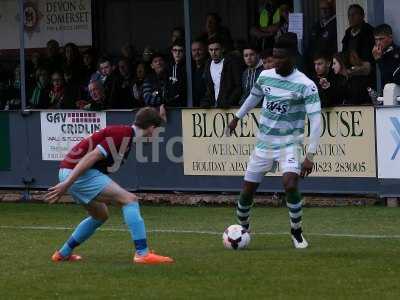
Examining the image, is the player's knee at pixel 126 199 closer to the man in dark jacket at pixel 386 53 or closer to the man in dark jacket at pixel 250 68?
the man in dark jacket at pixel 386 53

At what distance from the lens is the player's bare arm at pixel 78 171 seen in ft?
38.4

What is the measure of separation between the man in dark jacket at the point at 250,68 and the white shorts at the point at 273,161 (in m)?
5.01

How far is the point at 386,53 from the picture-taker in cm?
1744

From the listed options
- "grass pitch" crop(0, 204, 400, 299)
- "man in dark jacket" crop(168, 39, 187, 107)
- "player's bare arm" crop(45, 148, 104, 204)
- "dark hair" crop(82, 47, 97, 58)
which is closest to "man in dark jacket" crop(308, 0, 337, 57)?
"man in dark jacket" crop(168, 39, 187, 107)

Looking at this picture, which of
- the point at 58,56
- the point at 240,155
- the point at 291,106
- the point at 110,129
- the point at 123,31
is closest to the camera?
the point at 110,129

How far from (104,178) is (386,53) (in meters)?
6.42

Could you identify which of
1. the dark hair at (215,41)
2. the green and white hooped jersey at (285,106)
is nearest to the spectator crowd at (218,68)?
the dark hair at (215,41)

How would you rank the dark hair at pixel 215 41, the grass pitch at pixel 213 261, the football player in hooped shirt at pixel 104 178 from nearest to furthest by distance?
1. the grass pitch at pixel 213 261
2. the football player in hooped shirt at pixel 104 178
3. the dark hair at pixel 215 41

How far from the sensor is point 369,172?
17734 millimetres

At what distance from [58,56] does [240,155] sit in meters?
5.05

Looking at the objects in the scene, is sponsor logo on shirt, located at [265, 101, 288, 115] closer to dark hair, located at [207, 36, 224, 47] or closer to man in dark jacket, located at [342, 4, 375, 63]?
man in dark jacket, located at [342, 4, 375, 63]

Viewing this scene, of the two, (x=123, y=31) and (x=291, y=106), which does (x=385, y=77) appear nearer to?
(x=291, y=106)

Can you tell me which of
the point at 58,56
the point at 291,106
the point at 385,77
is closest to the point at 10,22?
the point at 58,56

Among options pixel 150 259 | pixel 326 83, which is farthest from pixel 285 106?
pixel 326 83
